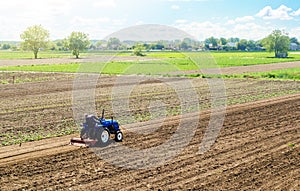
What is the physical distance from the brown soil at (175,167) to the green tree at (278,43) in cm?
10544

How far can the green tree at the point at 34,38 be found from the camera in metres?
107

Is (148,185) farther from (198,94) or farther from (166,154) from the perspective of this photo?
(198,94)

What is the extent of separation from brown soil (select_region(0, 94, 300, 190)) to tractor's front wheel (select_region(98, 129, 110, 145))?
58cm

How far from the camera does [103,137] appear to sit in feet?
43.3

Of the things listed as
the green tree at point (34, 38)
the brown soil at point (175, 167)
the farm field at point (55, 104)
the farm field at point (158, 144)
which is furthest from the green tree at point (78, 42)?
the brown soil at point (175, 167)

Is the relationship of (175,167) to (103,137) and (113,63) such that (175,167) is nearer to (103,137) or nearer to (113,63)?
(103,137)

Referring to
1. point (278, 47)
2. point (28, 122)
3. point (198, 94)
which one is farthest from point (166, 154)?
point (278, 47)

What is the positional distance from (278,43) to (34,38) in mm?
68758

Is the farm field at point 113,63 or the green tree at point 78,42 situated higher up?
the green tree at point 78,42

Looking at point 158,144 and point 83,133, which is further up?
point 83,133

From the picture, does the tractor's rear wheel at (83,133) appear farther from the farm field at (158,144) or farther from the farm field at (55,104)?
the farm field at (55,104)

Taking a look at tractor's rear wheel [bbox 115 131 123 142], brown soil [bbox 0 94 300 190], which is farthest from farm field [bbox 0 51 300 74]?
tractor's rear wheel [bbox 115 131 123 142]

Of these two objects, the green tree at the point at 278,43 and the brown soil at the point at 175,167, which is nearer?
the brown soil at the point at 175,167

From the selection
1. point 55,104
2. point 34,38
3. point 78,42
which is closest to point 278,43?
point 78,42
